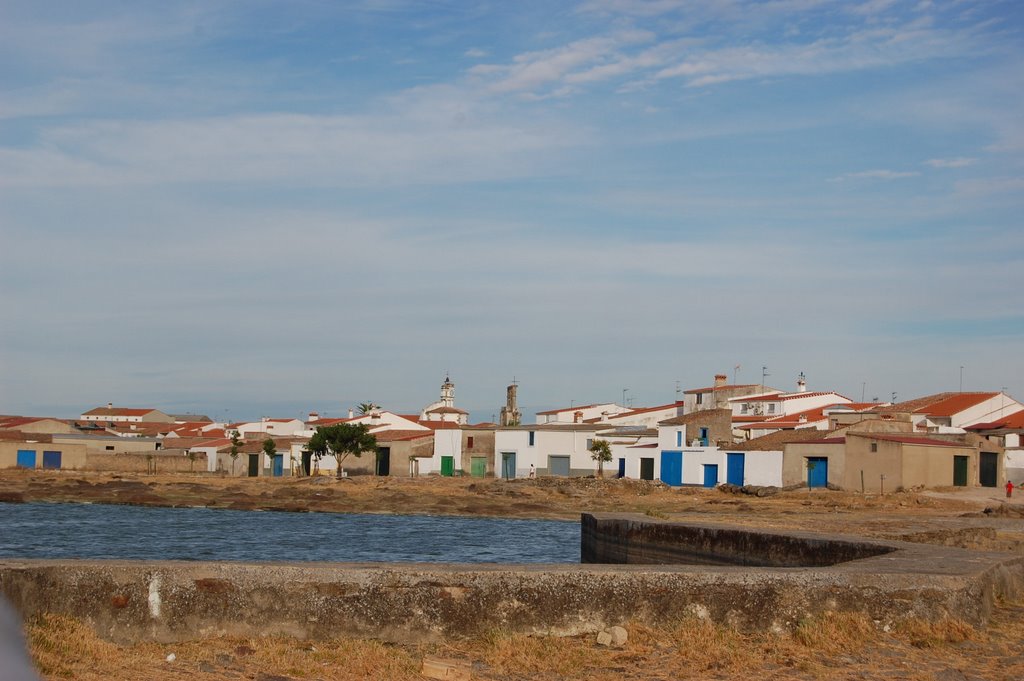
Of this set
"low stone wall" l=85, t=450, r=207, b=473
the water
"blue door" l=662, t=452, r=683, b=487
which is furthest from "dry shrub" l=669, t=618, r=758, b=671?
"low stone wall" l=85, t=450, r=207, b=473

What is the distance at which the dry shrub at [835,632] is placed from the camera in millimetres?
8812

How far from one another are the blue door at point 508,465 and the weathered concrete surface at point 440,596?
63610mm

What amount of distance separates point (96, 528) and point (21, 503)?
16.0m

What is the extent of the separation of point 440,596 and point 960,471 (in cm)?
4753

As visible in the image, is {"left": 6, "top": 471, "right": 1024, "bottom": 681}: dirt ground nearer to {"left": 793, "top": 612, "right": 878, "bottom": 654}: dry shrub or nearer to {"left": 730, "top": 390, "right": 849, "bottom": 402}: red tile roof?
{"left": 793, "top": 612, "right": 878, "bottom": 654}: dry shrub

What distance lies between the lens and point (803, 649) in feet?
28.7

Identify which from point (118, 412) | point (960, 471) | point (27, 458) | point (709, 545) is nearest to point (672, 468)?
point (960, 471)

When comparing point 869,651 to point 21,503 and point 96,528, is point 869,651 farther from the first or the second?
point 21,503

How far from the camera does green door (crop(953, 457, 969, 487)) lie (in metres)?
51.0

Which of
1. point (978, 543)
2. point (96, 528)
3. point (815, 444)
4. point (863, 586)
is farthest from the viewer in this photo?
point (815, 444)

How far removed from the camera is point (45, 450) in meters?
76.2

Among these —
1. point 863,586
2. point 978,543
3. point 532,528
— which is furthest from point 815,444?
point 863,586

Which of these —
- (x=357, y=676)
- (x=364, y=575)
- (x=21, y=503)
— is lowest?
(x=21, y=503)

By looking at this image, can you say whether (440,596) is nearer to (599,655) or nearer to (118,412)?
(599,655)
